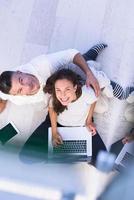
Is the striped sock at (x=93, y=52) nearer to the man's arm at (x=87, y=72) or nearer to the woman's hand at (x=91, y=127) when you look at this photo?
the man's arm at (x=87, y=72)

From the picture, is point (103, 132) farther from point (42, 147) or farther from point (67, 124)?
point (42, 147)

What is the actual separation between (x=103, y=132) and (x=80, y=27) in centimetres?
49

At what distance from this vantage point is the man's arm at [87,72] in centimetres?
169

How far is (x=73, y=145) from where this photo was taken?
182 centimetres

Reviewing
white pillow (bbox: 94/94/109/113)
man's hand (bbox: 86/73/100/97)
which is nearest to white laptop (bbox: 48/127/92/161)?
white pillow (bbox: 94/94/109/113)

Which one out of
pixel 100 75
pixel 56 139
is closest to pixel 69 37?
pixel 100 75

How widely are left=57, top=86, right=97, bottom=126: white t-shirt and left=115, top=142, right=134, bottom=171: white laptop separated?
0.21 meters

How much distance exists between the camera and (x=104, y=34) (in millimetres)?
1876

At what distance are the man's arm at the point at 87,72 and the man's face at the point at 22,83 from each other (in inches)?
7.5

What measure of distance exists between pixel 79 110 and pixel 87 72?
187 millimetres

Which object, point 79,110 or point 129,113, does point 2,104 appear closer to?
point 79,110

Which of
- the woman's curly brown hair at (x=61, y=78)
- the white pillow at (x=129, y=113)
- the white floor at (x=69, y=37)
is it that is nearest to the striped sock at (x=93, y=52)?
the white floor at (x=69, y=37)

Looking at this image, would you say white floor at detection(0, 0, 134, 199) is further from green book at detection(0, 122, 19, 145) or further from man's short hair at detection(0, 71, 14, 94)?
man's short hair at detection(0, 71, 14, 94)

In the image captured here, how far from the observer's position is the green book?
74.8 inches
